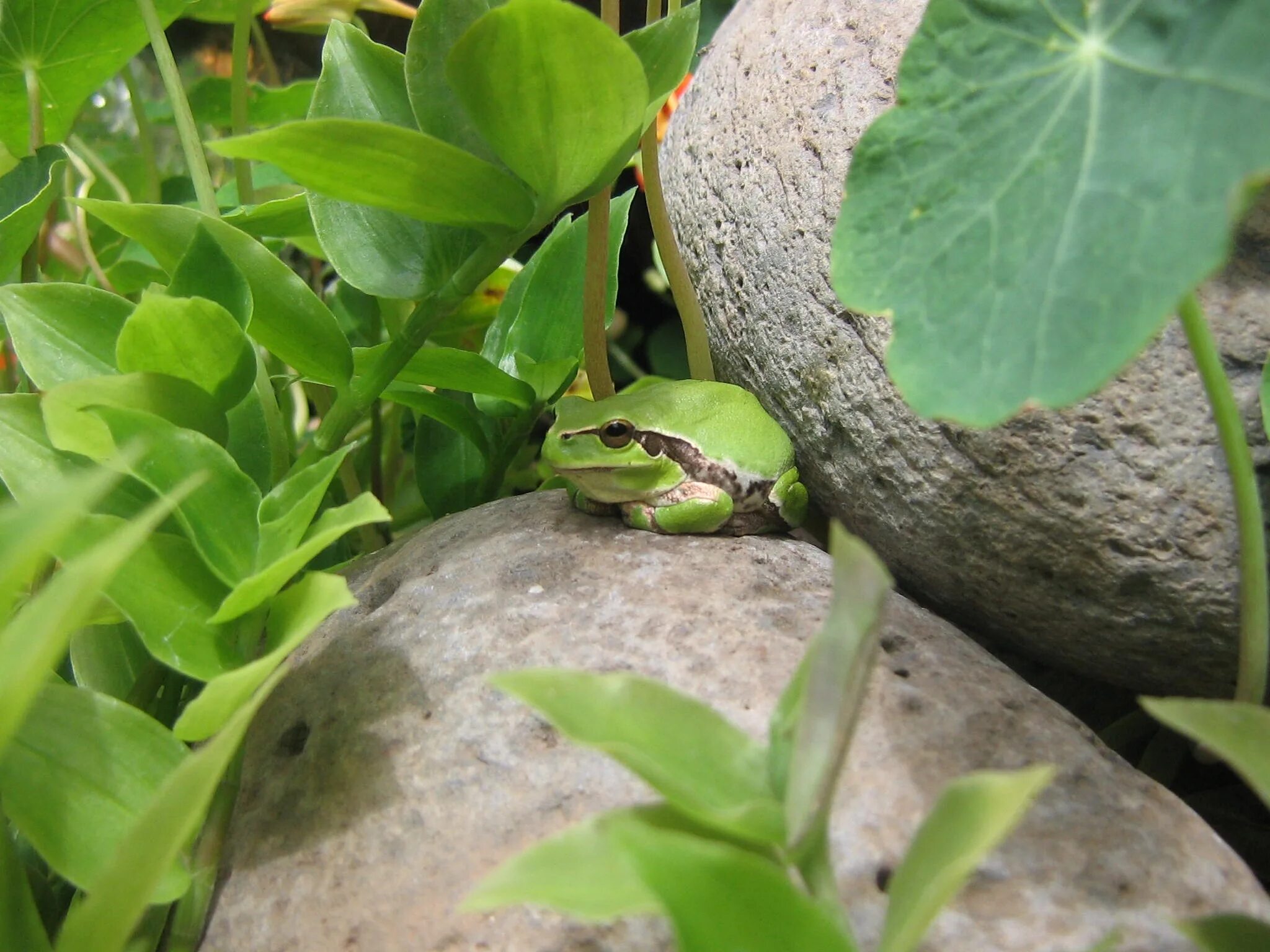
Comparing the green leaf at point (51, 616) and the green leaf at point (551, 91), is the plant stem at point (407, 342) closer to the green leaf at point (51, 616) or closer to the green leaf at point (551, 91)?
the green leaf at point (551, 91)

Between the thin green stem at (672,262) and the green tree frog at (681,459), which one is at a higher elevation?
the thin green stem at (672,262)

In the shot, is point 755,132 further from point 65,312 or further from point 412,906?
point 412,906

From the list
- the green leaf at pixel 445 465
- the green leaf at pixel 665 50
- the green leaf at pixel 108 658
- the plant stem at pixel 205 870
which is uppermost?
the green leaf at pixel 665 50

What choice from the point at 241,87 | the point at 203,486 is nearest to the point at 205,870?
the point at 203,486

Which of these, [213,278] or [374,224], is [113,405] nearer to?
[213,278]

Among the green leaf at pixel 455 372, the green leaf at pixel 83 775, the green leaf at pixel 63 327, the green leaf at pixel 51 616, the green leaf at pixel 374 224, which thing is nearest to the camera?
the green leaf at pixel 51 616

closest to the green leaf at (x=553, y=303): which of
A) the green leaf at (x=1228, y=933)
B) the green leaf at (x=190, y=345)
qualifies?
the green leaf at (x=190, y=345)

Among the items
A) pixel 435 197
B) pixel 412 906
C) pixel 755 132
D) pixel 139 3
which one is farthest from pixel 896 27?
pixel 412 906

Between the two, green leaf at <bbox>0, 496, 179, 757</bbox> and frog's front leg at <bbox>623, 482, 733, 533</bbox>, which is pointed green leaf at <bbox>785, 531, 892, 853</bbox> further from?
frog's front leg at <bbox>623, 482, 733, 533</bbox>
